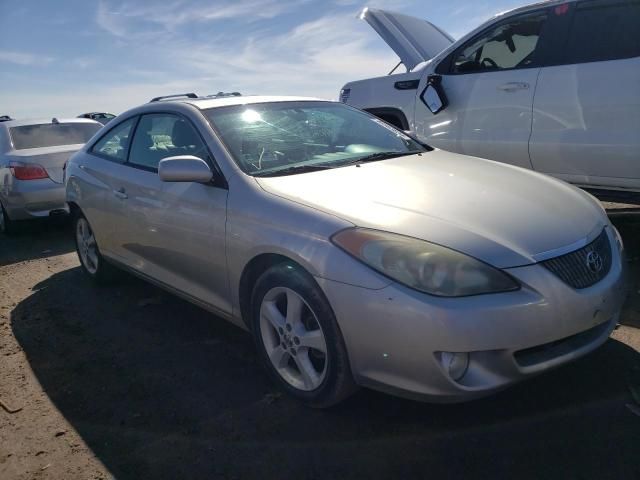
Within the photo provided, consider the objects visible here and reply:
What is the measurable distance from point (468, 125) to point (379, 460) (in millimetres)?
3600

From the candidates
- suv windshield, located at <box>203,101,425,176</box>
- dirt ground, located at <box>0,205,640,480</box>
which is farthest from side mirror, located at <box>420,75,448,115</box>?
dirt ground, located at <box>0,205,640,480</box>

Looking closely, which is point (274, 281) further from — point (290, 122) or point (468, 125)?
point (468, 125)

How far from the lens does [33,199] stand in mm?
6789

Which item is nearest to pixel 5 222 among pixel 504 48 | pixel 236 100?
pixel 236 100

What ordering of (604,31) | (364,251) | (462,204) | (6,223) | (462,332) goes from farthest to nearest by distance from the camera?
(6,223) → (604,31) → (462,204) → (364,251) → (462,332)

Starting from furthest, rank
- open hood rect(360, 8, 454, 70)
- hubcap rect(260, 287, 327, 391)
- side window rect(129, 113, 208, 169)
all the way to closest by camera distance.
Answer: open hood rect(360, 8, 454, 70)
side window rect(129, 113, 208, 169)
hubcap rect(260, 287, 327, 391)

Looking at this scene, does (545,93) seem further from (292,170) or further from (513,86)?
(292,170)

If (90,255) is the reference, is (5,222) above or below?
below

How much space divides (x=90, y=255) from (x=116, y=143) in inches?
42.5

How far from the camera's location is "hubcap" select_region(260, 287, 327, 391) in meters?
2.63

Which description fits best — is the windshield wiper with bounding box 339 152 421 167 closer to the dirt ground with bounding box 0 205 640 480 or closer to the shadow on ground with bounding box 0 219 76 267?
the dirt ground with bounding box 0 205 640 480

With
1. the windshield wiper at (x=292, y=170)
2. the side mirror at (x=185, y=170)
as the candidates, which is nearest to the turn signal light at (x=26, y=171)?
the side mirror at (x=185, y=170)

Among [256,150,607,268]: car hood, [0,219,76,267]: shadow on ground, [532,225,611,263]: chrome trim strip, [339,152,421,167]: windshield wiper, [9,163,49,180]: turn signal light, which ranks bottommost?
[0,219,76,267]: shadow on ground

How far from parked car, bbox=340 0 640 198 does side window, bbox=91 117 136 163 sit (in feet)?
9.11
